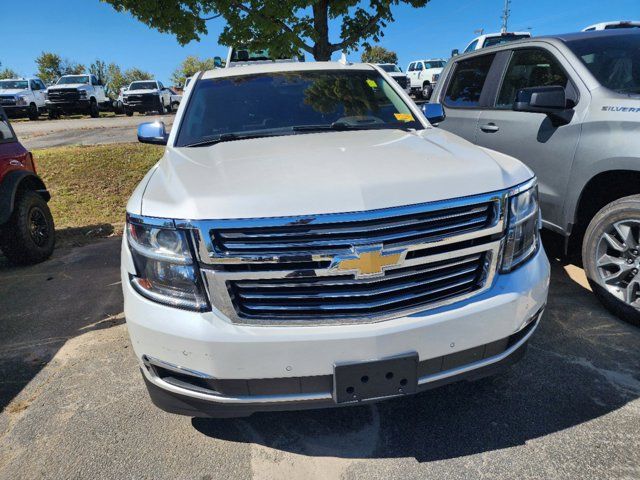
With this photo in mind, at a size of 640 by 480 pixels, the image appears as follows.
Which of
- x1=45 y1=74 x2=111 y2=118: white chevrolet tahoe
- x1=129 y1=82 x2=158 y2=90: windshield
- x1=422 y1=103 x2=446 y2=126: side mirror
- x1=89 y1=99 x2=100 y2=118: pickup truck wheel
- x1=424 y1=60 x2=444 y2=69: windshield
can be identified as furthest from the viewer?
x1=129 y1=82 x2=158 y2=90: windshield

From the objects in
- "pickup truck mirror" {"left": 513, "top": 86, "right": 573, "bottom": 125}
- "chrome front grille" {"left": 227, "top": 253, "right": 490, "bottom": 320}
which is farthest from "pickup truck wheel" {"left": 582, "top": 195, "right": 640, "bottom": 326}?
"chrome front grille" {"left": 227, "top": 253, "right": 490, "bottom": 320}

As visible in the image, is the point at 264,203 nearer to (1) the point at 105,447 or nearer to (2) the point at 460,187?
(2) the point at 460,187

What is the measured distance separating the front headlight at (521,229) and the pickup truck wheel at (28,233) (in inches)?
193

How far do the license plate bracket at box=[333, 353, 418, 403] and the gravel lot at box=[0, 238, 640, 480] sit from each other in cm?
46

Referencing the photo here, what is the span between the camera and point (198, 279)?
6.02 ft

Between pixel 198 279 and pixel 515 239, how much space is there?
1.39 metres

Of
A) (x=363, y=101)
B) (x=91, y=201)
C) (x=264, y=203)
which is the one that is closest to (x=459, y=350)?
(x=264, y=203)

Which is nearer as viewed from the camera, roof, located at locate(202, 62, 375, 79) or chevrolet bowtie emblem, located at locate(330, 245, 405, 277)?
chevrolet bowtie emblem, located at locate(330, 245, 405, 277)

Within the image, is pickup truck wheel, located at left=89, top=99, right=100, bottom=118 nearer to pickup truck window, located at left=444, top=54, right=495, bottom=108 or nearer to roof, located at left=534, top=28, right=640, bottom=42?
pickup truck window, located at left=444, top=54, right=495, bottom=108

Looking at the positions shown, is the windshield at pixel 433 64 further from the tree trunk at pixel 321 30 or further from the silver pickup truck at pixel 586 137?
the silver pickup truck at pixel 586 137

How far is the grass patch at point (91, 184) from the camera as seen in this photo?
665 centimetres

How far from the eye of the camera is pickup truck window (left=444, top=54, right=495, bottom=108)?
15.5 ft

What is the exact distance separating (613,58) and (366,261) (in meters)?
3.17

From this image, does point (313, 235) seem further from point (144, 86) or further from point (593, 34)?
point (144, 86)
